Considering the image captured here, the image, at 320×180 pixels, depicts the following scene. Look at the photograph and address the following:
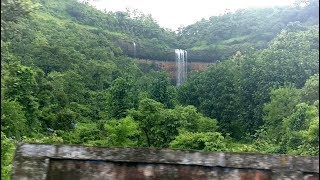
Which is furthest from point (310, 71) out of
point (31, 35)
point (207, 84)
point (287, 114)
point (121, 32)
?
point (121, 32)

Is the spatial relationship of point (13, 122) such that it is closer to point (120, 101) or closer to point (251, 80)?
point (120, 101)

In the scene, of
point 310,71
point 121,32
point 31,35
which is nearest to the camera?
point 310,71

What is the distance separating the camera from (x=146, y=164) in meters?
3.67

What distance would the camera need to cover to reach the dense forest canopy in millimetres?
17750

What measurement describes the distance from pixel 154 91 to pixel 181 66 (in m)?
18.4

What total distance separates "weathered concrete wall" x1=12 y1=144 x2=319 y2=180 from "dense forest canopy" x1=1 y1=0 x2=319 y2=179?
412cm

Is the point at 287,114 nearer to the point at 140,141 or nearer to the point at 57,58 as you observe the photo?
the point at 140,141

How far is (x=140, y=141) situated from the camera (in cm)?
2131

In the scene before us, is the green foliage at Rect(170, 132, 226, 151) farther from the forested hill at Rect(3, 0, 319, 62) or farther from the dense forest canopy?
the forested hill at Rect(3, 0, 319, 62)

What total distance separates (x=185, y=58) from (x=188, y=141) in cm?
3171

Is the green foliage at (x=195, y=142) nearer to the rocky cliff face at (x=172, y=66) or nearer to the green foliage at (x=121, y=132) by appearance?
the green foliage at (x=121, y=132)

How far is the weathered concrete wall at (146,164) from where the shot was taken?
3.61 meters

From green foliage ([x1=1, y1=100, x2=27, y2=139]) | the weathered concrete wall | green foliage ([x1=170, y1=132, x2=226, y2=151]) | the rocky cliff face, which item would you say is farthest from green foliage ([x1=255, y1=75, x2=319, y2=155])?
the rocky cliff face

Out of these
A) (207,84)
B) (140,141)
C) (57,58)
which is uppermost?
(57,58)
